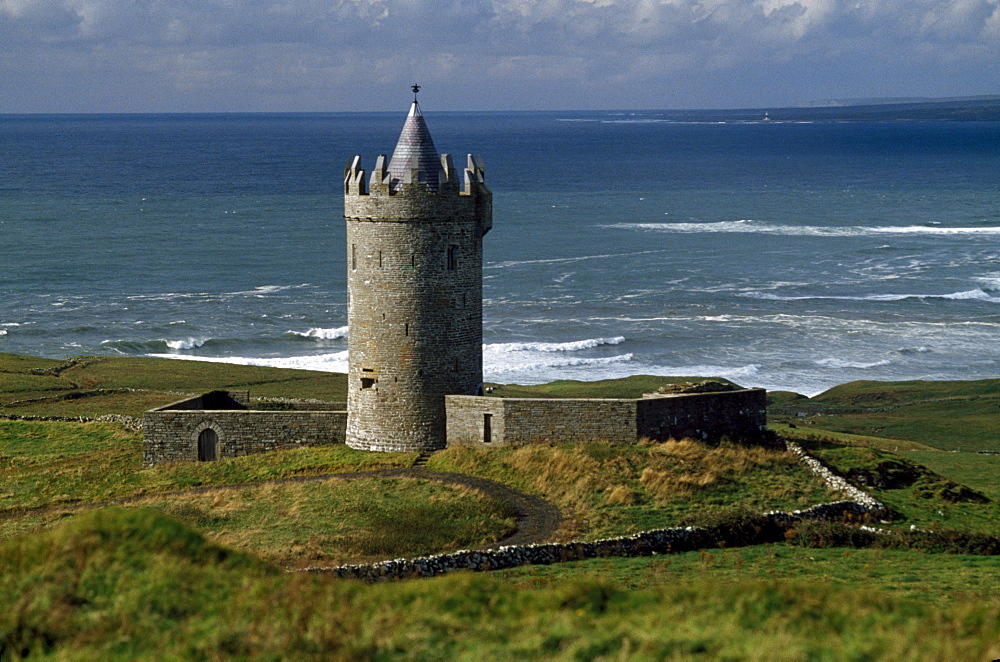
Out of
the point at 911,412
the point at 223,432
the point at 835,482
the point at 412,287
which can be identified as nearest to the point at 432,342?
the point at 412,287

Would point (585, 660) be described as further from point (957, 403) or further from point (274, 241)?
point (274, 241)

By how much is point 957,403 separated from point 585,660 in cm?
4236

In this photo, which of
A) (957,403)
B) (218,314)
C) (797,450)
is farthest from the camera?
(218,314)

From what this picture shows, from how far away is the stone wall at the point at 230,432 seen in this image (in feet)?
101

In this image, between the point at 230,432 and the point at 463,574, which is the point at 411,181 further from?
the point at 463,574

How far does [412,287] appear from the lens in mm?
29297

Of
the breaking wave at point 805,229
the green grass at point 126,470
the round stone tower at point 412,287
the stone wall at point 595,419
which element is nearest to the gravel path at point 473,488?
the green grass at point 126,470

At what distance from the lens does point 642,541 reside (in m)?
22.9

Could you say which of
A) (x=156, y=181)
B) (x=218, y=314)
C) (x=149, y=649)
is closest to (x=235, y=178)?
(x=156, y=181)

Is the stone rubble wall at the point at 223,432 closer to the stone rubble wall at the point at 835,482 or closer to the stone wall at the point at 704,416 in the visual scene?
the stone wall at the point at 704,416

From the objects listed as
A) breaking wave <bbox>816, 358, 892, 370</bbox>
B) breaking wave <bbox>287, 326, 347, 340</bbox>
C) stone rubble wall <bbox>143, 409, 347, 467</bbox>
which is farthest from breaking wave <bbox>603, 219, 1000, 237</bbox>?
stone rubble wall <bbox>143, 409, 347, 467</bbox>

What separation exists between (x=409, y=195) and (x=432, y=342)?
142 inches

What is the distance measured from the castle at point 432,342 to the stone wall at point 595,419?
0.08 ft

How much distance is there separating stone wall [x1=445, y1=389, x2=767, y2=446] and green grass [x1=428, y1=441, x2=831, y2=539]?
1.57 ft
